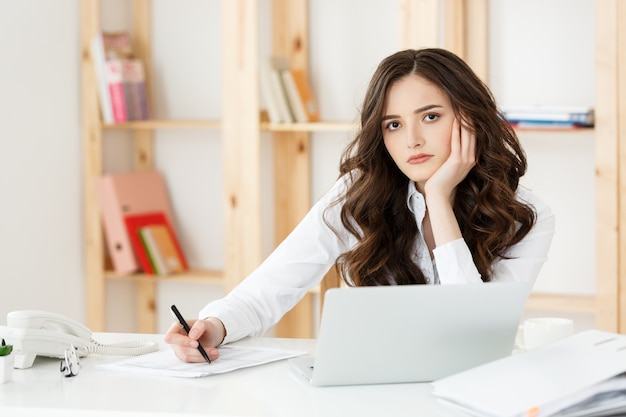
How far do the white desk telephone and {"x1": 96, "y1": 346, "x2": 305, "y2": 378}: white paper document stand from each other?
80 mm

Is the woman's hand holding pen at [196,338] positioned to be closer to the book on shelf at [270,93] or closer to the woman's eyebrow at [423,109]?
the woman's eyebrow at [423,109]

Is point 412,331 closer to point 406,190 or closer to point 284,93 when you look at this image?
point 406,190

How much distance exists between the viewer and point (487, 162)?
2.31 m

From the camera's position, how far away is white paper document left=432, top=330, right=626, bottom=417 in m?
1.33

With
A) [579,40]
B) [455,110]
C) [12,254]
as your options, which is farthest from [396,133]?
[12,254]

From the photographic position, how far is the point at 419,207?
7.76 ft

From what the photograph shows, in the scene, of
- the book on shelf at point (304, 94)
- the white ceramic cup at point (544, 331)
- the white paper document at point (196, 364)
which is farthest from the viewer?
the book on shelf at point (304, 94)

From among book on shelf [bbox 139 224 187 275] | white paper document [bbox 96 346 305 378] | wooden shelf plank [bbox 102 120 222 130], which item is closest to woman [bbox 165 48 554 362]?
white paper document [bbox 96 346 305 378]

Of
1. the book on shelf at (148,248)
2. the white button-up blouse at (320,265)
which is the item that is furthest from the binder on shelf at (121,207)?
the white button-up blouse at (320,265)

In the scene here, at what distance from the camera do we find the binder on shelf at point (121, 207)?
13.0 feet

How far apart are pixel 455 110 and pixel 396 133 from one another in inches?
5.8

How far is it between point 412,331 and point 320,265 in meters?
0.82

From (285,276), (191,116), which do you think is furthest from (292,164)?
(285,276)

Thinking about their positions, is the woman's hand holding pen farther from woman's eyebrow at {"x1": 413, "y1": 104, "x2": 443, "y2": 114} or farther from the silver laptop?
woman's eyebrow at {"x1": 413, "y1": 104, "x2": 443, "y2": 114}
